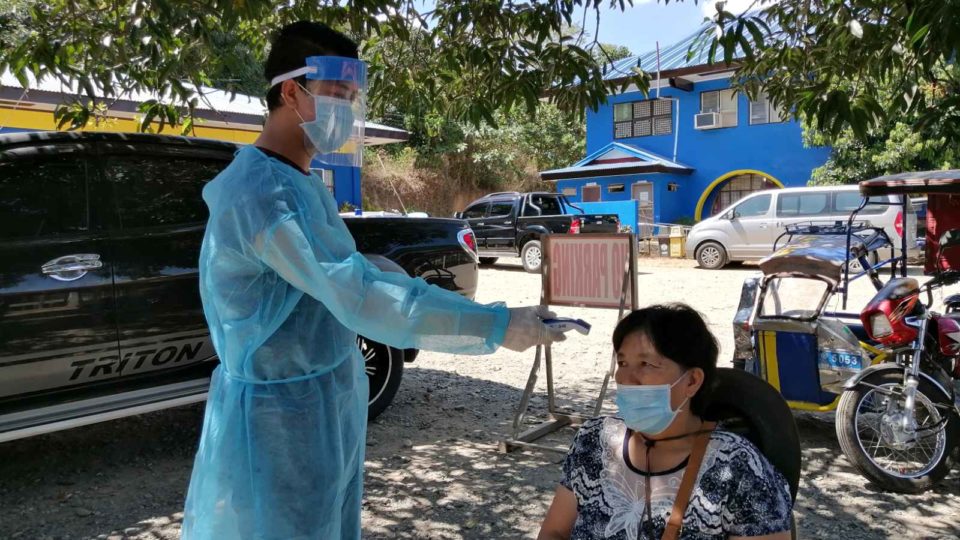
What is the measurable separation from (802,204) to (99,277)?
1378cm

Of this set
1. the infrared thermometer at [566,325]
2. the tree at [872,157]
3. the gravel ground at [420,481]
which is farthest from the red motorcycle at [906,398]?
the tree at [872,157]

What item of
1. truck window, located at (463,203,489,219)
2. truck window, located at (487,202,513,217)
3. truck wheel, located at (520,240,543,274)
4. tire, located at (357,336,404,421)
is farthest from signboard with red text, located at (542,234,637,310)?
truck window, located at (463,203,489,219)

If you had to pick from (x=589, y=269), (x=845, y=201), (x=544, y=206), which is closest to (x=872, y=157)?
(x=845, y=201)

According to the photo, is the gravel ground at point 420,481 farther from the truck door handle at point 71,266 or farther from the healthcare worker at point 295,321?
the healthcare worker at point 295,321

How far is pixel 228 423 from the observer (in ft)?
5.86

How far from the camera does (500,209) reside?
1730cm

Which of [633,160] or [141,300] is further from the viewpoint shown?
[633,160]

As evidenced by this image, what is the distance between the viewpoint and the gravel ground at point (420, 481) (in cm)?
361

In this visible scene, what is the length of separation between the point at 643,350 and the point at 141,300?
3029mm

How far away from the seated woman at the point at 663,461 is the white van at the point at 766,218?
13.0 m

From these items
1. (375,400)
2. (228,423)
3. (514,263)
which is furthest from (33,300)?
(514,263)

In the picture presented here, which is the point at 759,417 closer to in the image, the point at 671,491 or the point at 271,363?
the point at 671,491

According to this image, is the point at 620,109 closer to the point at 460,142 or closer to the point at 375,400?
the point at 460,142

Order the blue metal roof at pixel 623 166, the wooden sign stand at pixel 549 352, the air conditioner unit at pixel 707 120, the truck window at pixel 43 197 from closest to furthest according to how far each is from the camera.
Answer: the truck window at pixel 43 197, the wooden sign stand at pixel 549 352, the air conditioner unit at pixel 707 120, the blue metal roof at pixel 623 166
